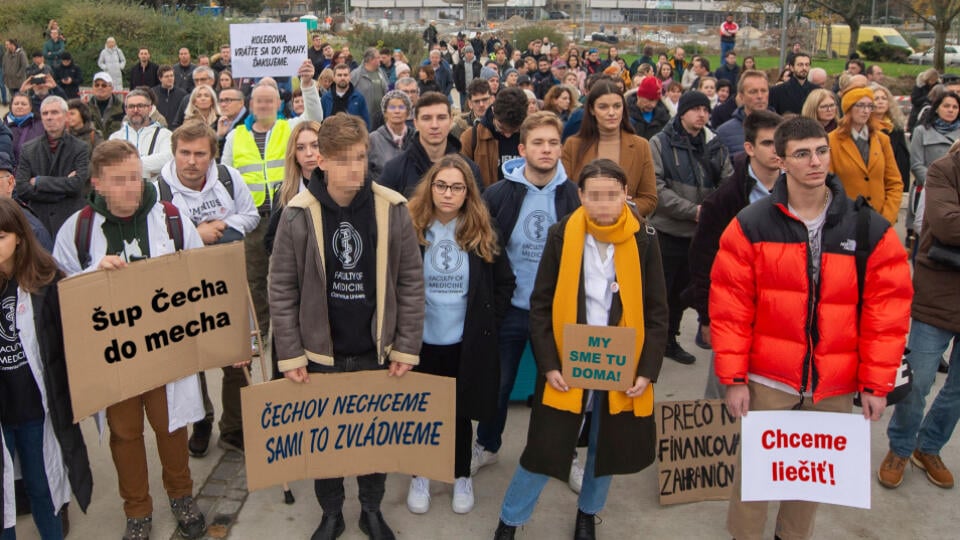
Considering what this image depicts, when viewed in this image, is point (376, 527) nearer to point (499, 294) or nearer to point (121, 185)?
point (499, 294)

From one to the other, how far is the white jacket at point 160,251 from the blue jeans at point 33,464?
36cm

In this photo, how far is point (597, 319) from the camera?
371cm

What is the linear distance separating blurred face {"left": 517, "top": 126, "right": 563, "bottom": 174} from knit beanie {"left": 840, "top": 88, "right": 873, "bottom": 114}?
2615 mm

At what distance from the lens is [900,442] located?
4.50m

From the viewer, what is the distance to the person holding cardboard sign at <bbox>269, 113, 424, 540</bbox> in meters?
3.63

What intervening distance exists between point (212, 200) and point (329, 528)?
6.48ft

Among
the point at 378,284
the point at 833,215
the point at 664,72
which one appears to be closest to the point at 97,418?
the point at 378,284

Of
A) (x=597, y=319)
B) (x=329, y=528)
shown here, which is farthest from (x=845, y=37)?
(x=329, y=528)

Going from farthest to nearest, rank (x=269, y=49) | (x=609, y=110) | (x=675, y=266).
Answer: (x=269, y=49) < (x=675, y=266) < (x=609, y=110)

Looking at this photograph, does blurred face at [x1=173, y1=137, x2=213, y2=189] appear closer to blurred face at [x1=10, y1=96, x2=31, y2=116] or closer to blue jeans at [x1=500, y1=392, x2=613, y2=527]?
blue jeans at [x1=500, y1=392, x2=613, y2=527]

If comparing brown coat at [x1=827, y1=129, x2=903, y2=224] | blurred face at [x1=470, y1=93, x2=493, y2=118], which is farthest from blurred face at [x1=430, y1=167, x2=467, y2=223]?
blurred face at [x1=470, y1=93, x2=493, y2=118]

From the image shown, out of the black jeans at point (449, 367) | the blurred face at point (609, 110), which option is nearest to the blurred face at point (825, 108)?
the blurred face at point (609, 110)

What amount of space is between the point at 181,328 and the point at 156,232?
1.58 ft

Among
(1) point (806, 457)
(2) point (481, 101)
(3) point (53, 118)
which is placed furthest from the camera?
(2) point (481, 101)
